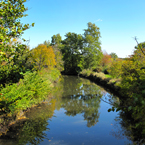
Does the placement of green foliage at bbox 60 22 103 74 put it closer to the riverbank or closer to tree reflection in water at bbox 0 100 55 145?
the riverbank

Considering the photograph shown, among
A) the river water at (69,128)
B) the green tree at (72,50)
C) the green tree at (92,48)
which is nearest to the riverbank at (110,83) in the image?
the river water at (69,128)

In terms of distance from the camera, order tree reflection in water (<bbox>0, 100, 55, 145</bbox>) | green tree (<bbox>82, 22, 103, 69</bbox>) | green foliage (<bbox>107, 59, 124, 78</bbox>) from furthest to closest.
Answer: green tree (<bbox>82, 22, 103, 69</bbox>) → green foliage (<bbox>107, 59, 124, 78</bbox>) → tree reflection in water (<bbox>0, 100, 55, 145</bbox>)

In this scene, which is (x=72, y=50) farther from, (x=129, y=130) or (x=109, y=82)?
(x=129, y=130)

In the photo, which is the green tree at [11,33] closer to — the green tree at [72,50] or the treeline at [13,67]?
the treeline at [13,67]

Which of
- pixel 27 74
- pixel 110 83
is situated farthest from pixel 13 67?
pixel 110 83

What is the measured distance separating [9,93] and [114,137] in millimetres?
5371

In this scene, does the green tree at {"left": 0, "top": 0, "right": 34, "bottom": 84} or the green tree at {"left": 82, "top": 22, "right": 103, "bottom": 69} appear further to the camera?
the green tree at {"left": 82, "top": 22, "right": 103, "bottom": 69}

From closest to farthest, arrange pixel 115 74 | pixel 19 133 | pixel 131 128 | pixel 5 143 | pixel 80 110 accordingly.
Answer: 1. pixel 5 143
2. pixel 19 133
3. pixel 131 128
4. pixel 80 110
5. pixel 115 74

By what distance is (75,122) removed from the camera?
8391 millimetres

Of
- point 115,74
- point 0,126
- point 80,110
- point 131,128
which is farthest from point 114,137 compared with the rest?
point 115,74

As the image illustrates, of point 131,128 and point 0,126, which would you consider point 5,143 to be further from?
point 131,128

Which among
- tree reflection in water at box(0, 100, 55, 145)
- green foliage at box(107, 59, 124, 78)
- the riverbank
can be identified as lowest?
tree reflection in water at box(0, 100, 55, 145)

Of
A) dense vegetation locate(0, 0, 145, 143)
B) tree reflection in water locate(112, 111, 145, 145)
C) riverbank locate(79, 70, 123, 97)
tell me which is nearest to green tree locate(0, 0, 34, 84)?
dense vegetation locate(0, 0, 145, 143)

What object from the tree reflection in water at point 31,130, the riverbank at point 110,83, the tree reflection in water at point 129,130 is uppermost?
the riverbank at point 110,83
